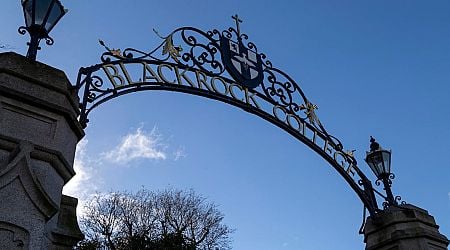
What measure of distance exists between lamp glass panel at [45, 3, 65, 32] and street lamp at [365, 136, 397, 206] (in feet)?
18.9

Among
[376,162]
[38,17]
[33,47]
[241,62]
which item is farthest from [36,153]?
[376,162]

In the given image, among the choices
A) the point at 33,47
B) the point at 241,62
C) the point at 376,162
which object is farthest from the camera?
the point at 376,162

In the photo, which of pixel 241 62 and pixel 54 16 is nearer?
pixel 54 16

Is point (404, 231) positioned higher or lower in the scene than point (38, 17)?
lower

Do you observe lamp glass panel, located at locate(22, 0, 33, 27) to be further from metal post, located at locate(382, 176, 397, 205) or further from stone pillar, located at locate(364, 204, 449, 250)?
metal post, located at locate(382, 176, 397, 205)

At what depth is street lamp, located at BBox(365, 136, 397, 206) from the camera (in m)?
9.19

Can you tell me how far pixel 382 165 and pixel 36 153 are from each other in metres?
6.14

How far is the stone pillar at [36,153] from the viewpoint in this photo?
181 inches

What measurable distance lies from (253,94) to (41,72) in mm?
4101

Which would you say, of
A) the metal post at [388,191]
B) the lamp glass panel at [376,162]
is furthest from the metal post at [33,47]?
the metal post at [388,191]

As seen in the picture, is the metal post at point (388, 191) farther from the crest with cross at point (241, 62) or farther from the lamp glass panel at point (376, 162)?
the crest with cross at point (241, 62)

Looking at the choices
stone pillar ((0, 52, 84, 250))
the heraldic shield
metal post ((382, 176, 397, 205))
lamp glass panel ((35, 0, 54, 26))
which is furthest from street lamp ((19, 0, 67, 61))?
metal post ((382, 176, 397, 205))

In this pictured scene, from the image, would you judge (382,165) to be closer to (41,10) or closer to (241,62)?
(241,62)

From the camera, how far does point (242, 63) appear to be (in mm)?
9141
